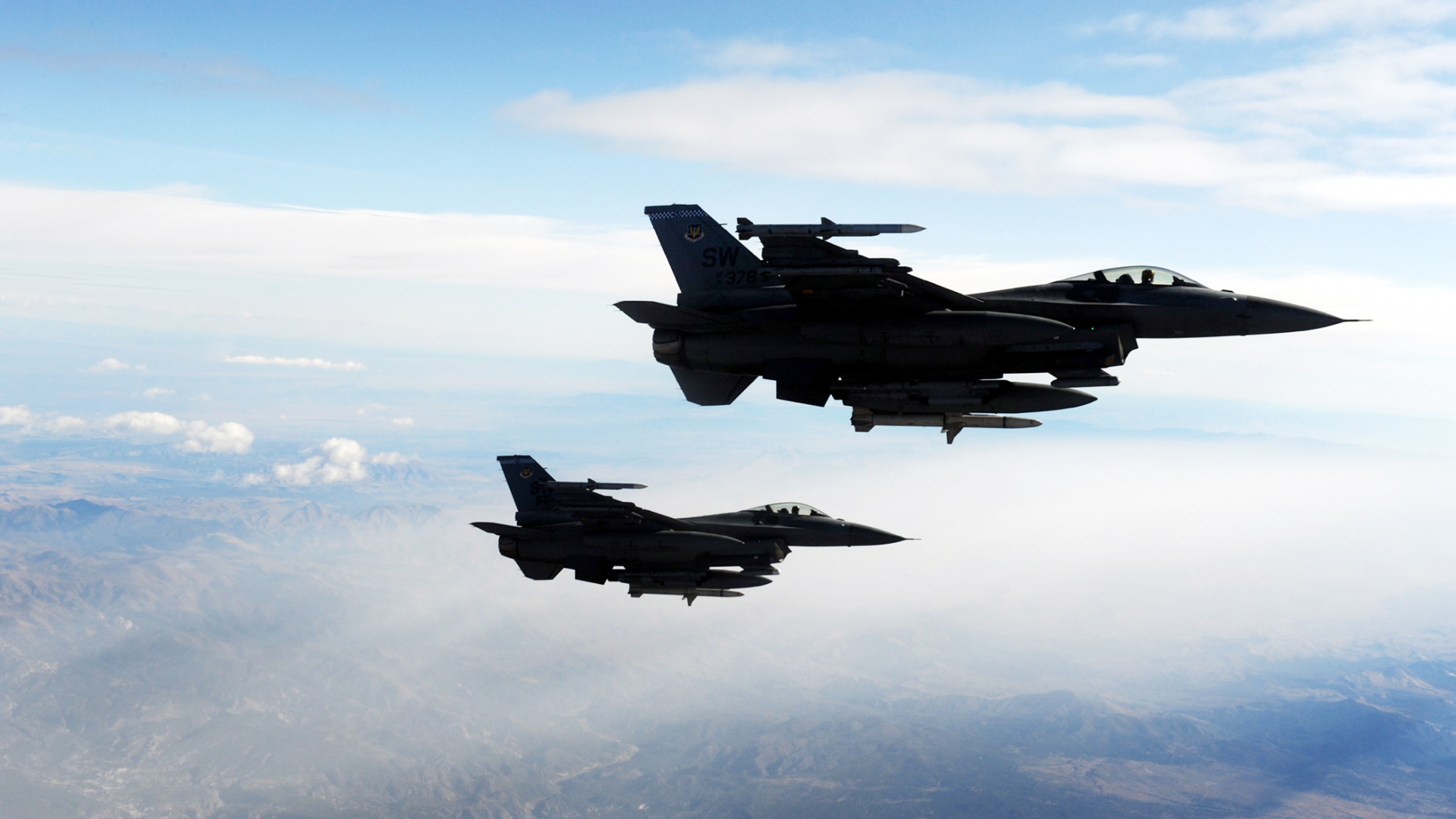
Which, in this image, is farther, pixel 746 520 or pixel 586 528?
pixel 746 520

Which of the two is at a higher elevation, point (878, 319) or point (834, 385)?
point (878, 319)

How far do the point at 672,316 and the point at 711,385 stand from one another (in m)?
3.14

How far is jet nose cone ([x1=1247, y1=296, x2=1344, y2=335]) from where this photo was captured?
25.9 metres

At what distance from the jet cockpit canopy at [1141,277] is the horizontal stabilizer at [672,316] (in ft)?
38.2

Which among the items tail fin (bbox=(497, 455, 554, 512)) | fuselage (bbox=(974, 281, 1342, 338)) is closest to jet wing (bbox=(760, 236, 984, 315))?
fuselage (bbox=(974, 281, 1342, 338))

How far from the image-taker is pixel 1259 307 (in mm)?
26484

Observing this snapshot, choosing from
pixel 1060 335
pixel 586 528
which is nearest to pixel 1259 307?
pixel 1060 335

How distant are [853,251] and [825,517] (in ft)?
69.2

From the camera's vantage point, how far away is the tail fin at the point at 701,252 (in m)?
31.8

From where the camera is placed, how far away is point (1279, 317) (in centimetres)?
2630

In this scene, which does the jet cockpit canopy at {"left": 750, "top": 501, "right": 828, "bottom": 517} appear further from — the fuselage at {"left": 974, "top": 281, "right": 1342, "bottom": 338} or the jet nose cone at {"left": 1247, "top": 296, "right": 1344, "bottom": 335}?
the jet nose cone at {"left": 1247, "top": 296, "right": 1344, "bottom": 335}

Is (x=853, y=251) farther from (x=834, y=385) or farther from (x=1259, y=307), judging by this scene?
(x=1259, y=307)

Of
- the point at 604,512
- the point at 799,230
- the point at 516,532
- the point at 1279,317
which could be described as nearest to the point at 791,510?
the point at 604,512

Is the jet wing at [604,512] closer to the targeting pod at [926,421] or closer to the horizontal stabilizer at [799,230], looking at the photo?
the targeting pod at [926,421]
